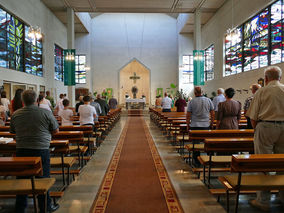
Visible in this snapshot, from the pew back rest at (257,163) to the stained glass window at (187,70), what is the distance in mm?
20347

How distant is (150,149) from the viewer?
648 centimetres

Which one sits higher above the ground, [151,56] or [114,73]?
[151,56]

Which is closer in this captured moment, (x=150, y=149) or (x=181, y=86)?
(x=150, y=149)

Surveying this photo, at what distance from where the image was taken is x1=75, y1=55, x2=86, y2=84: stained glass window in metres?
22.2

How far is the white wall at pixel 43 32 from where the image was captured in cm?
1095

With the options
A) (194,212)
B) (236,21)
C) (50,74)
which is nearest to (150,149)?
(194,212)

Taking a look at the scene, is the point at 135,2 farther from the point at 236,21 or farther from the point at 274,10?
the point at 274,10

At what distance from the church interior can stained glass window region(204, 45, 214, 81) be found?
0.08 metres

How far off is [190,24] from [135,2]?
6308 millimetres

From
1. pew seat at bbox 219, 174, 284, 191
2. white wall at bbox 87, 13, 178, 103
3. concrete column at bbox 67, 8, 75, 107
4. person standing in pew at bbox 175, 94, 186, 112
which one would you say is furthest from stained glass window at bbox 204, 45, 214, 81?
pew seat at bbox 219, 174, 284, 191

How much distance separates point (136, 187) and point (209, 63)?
660 inches

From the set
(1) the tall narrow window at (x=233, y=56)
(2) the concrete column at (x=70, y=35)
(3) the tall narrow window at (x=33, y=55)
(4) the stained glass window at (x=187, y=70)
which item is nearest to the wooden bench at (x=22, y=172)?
(3) the tall narrow window at (x=33, y=55)

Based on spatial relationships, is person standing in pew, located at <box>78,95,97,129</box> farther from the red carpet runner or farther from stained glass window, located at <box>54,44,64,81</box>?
stained glass window, located at <box>54,44,64,81</box>

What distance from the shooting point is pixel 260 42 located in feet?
36.7
